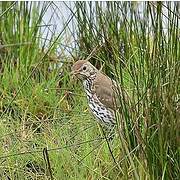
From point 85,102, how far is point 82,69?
324 mm

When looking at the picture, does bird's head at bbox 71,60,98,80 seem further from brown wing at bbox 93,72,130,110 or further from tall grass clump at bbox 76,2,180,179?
tall grass clump at bbox 76,2,180,179

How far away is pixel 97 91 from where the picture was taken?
137 inches

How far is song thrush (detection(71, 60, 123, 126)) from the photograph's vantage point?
3367mm

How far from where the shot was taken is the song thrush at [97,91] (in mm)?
3367

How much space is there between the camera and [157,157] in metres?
2.50

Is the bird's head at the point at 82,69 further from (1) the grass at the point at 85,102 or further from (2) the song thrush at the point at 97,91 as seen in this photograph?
(1) the grass at the point at 85,102

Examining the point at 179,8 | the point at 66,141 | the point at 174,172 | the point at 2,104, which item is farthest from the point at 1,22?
the point at 174,172

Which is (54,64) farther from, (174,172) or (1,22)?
(174,172)

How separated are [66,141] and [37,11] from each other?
62.0 inches

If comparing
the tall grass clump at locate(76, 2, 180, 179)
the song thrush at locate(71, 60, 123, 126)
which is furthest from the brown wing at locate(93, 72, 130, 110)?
the tall grass clump at locate(76, 2, 180, 179)

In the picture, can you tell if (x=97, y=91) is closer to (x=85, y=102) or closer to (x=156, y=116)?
(x=85, y=102)

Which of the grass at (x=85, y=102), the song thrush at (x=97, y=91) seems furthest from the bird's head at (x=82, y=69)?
the grass at (x=85, y=102)

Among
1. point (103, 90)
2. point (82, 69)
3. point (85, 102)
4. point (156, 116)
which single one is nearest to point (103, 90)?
point (103, 90)

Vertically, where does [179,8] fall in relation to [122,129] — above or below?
above
